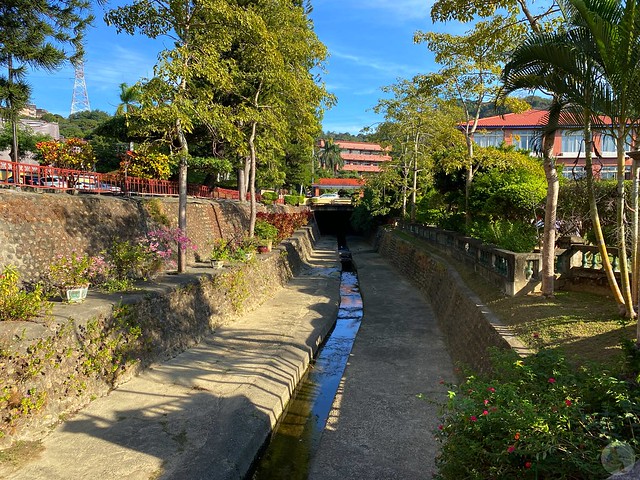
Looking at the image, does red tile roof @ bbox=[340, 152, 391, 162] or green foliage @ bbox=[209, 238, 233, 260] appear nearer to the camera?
green foliage @ bbox=[209, 238, 233, 260]

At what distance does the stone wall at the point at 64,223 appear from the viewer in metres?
7.85

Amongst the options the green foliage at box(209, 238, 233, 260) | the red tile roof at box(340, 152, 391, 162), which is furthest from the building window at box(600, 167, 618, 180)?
the red tile roof at box(340, 152, 391, 162)

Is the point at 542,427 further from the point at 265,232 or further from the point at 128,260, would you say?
the point at 265,232

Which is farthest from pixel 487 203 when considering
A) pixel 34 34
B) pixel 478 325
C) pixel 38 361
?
pixel 34 34

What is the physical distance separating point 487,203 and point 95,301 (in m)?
11.2

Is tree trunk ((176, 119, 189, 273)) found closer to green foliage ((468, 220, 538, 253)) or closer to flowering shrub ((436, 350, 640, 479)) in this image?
green foliage ((468, 220, 538, 253))

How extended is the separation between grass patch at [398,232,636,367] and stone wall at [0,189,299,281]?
8815 mm

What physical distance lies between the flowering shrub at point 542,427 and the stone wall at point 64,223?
8.07m

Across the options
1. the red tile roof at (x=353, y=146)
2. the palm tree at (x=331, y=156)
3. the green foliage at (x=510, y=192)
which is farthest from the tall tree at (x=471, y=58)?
the red tile roof at (x=353, y=146)

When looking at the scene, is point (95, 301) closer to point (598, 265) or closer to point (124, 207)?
point (124, 207)

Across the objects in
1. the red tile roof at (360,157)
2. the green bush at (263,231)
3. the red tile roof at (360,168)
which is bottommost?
the green bush at (263,231)

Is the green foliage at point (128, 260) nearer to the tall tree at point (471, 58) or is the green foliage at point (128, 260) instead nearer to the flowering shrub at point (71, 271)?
the flowering shrub at point (71, 271)

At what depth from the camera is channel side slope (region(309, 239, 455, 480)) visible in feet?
18.1

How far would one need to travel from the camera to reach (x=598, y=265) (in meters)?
7.90
